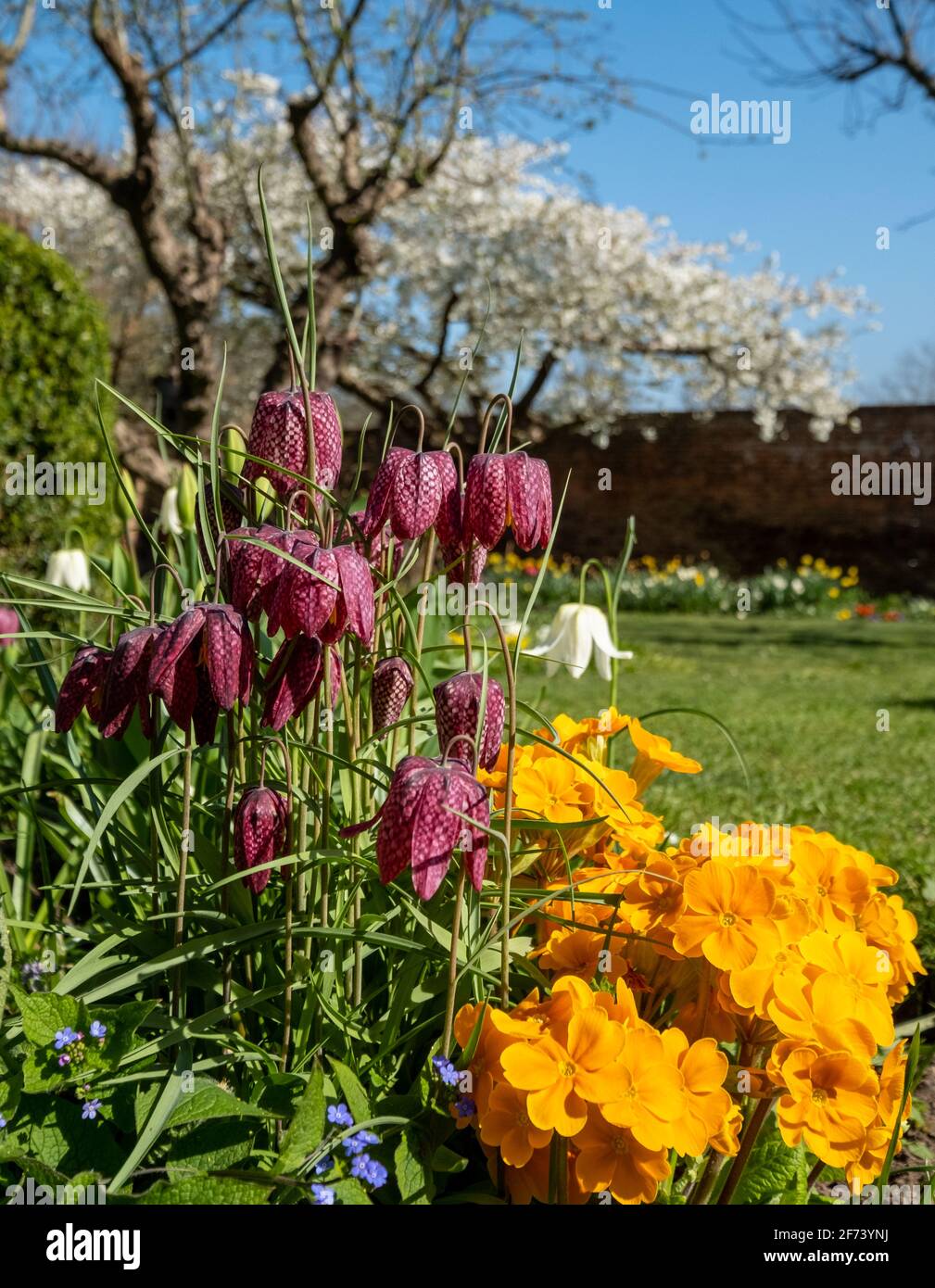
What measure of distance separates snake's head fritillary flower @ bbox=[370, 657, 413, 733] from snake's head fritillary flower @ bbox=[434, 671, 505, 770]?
0.12m

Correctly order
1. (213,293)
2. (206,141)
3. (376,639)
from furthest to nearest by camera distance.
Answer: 1. (206,141)
2. (213,293)
3. (376,639)

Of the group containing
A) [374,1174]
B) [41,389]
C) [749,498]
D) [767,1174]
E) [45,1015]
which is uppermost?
[749,498]

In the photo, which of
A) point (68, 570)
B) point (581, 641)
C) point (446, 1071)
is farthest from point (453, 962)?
point (68, 570)

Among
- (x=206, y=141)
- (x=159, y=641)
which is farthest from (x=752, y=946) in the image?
(x=206, y=141)

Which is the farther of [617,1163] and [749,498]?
[749,498]

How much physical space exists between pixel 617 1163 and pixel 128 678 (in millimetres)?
631

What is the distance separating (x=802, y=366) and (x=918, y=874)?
9.64 meters

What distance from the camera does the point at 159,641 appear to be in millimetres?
990

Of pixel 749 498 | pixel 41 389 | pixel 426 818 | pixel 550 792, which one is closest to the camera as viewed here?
pixel 426 818

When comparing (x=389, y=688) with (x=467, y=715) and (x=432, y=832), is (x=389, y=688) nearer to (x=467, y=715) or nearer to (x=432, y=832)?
(x=467, y=715)

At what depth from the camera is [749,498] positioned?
1224cm

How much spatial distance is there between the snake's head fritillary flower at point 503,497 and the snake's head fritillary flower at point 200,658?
245 mm

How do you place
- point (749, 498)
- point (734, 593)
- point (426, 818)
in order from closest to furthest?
1. point (426, 818)
2. point (734, 593)
3. point (749, 498)

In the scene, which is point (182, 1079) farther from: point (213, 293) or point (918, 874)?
point (213, 293)
